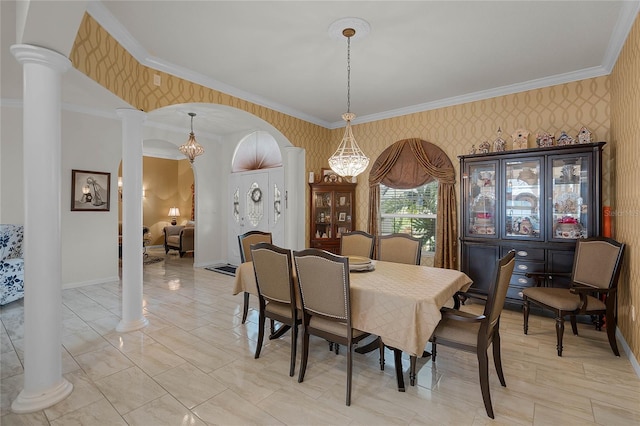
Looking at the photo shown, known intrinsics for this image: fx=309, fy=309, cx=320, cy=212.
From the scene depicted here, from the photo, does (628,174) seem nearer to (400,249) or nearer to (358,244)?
(400,249)

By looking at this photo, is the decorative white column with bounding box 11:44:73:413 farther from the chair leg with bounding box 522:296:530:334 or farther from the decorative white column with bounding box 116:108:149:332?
the chair leg with bounding box 522:296:530:334

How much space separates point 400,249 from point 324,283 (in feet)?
5.14

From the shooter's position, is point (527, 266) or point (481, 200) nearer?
point (527, 266)

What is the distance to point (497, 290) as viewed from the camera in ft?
6.39

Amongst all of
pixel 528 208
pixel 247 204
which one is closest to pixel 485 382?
pixel 528 208

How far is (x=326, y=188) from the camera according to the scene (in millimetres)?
5348

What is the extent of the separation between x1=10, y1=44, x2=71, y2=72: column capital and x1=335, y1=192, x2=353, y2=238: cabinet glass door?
4.01 m

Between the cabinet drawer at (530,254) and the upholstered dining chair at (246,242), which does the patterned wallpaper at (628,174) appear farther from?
the upholstered dining chair at (246,242)

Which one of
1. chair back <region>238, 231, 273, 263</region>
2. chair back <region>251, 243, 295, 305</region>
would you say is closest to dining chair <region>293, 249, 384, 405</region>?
chair back <region>251, 243, 295, 305</region>

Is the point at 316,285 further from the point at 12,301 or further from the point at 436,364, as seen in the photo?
the point at 12,301

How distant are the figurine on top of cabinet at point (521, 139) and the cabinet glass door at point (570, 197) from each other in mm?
455

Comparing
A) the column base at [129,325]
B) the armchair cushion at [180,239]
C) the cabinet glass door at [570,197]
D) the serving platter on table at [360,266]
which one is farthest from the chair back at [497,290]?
the armchair cushion at [180,239]

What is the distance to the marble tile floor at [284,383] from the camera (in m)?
1.95

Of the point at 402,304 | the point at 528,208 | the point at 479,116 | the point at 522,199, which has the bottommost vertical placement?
the point at 402,304
